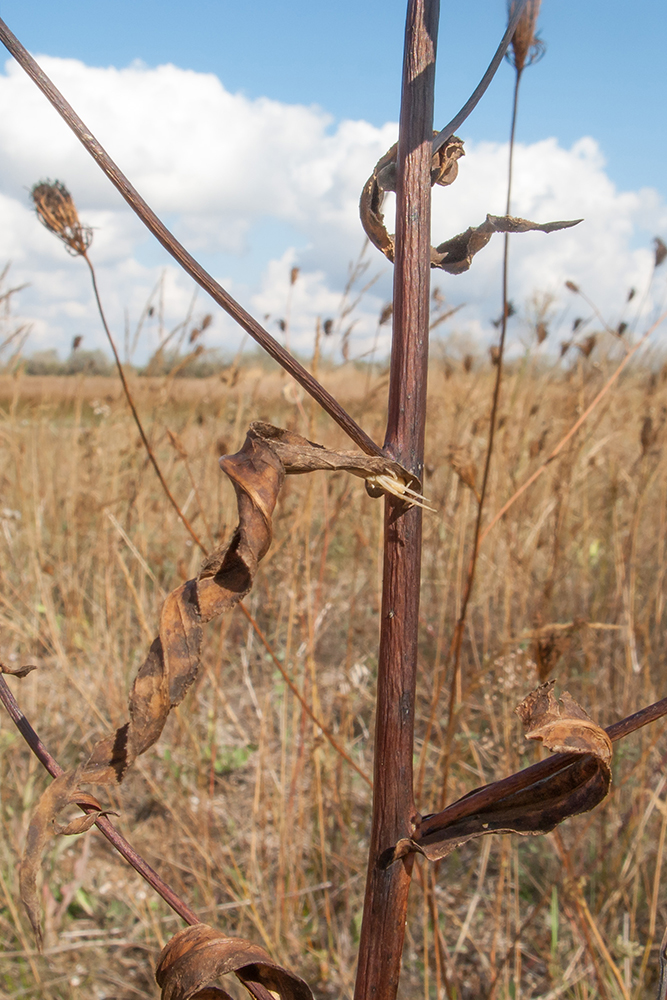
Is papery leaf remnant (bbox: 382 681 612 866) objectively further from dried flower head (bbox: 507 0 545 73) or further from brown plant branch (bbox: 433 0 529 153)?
dried flower head (bbox: 507 0 545 73)

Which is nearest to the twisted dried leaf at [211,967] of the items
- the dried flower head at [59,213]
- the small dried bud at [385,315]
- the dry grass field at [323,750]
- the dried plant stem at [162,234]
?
the dried plant stem at [162,234]

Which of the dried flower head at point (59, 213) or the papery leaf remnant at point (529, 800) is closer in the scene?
the papery leaf remnant at point (529, 800)

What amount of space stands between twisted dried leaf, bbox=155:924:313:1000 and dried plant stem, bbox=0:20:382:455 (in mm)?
261

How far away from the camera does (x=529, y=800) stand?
35 centimetres

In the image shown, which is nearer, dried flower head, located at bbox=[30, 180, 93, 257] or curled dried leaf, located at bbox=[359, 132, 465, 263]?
curled dried leaf, located at bbox=[359, 132, 465, 263]

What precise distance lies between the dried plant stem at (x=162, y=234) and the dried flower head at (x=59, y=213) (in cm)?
48

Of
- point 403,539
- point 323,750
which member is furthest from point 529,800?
point 323,750

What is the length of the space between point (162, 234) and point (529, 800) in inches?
13.0

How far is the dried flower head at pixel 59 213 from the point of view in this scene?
28.4 inches

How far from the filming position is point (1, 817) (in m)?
1.27

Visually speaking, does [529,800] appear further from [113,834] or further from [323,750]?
[323,750]

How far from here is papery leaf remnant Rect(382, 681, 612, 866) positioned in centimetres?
32

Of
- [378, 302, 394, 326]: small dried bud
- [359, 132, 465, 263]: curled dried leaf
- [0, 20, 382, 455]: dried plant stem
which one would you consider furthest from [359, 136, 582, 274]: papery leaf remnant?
[378, 302, 394, 326]: small dried bud

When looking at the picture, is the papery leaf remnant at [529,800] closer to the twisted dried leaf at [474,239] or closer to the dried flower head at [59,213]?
the twisted dried leaf at [474,239]
